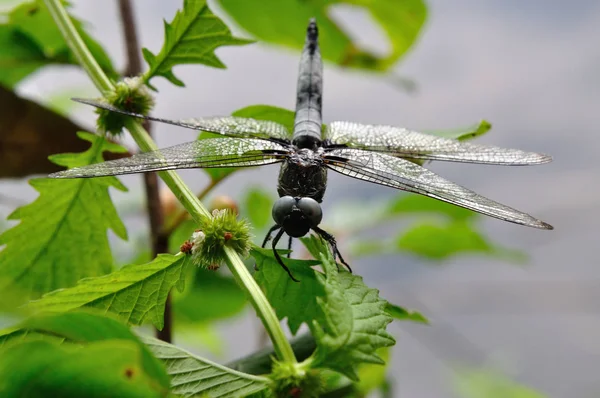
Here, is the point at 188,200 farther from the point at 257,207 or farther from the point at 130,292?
the point at 257,207

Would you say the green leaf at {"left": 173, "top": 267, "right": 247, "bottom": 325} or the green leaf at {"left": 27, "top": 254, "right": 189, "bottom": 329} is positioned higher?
the green leaf at {"left": 173, "top": 267, "right": 247, "bottom": 325}

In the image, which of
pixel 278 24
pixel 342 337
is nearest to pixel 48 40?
pixel 278 24

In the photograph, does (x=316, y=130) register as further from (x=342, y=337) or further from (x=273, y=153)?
(x=342, y=337)

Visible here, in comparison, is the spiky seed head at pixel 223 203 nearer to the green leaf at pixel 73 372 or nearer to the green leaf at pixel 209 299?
the green leaf at pixel 209 299

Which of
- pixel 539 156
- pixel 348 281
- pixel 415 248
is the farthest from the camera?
pixel 415 248

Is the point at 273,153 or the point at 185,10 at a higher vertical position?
the point at 185,10

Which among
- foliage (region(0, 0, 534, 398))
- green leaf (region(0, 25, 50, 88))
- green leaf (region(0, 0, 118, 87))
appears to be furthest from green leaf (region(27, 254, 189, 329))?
green leaf (region(0, 25, 50, 88))

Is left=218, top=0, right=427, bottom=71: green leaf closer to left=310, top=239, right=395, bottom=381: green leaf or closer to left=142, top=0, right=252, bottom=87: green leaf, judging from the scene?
left=142, top=0, right=252, bottom=87: green leaf
